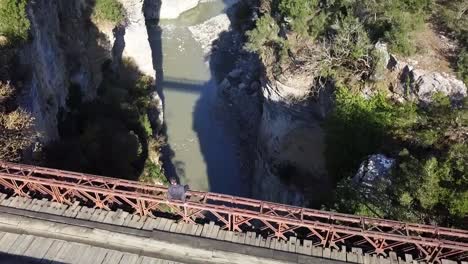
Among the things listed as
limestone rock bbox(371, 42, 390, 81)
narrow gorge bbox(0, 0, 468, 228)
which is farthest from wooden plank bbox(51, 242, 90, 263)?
limestone rock bbox(371, 42, 390, 81)

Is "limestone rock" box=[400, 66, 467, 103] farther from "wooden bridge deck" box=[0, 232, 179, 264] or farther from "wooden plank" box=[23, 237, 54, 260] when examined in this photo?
"wooden plank" box=[23, 237, 54, 260]

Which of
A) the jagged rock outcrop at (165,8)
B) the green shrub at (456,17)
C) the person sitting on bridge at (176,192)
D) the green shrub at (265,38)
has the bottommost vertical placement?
the person sitting on bridge at (176,192)

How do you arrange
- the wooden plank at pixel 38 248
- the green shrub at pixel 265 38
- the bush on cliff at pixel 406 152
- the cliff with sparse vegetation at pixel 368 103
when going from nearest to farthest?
1. the wooden plank at pixel 38 248
2. the bush on cliff at pixel 406 152
3. the cliff with sparse vegetation at pixel 368 103
4. the green shrub at pixel 265 38

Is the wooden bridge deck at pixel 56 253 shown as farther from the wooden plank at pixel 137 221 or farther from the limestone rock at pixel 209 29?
the limestone rock at pixel 209 29

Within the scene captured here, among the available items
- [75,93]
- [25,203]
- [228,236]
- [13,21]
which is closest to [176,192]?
[228,236]

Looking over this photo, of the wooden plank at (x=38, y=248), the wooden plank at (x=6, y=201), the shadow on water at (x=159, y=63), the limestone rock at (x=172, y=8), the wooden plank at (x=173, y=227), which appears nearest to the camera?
the wooden plank at (x=38, y=248)

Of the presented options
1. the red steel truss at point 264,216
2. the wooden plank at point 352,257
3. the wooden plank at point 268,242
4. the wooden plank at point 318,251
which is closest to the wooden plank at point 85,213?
the red steel truss at point 264,216
